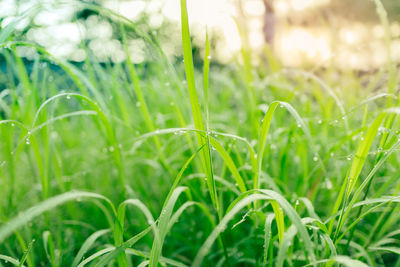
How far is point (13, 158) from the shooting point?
73 centimetres

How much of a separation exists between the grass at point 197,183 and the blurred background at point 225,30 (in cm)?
7

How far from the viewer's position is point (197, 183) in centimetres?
88

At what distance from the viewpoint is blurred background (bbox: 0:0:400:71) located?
31.9 inches

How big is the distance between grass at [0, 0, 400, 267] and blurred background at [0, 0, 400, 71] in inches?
2.9

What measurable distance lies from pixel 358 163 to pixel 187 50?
304 millimetres

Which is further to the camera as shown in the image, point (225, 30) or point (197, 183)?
point (225, 30)

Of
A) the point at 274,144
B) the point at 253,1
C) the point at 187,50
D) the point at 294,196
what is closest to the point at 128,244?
the point at 187,50

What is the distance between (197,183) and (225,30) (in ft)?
2.51

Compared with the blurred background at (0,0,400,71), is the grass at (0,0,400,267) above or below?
below

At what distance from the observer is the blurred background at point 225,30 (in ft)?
2.66

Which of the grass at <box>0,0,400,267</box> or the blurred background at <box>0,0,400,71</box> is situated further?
the blurred background at <box>0,0,400,71</box>

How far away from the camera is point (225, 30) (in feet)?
4.55

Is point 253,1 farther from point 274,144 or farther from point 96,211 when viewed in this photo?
point 96,211

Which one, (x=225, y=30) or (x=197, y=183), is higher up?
(x=225, y=30)
